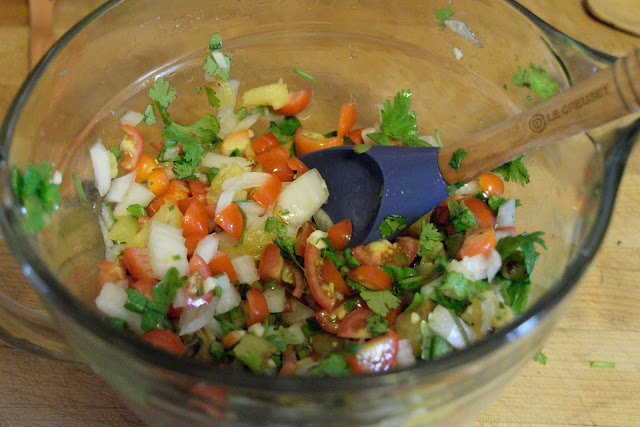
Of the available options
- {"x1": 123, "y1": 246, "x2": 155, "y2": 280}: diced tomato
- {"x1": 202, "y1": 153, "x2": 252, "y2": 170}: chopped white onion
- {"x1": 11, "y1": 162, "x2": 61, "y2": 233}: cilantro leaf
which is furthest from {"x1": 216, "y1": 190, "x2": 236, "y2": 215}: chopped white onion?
{"x1": 11, "y1": 162, "x2": 61, "y2": 233}: cilantro leaf

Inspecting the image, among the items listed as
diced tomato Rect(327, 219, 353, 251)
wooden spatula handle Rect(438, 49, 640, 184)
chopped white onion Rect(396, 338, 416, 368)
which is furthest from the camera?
diced tomato Rect(327, 219, 353, 251)

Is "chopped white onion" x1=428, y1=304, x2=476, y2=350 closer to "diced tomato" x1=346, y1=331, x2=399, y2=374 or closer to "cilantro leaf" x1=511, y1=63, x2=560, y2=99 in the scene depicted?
"diced tomato" x1=346, y1=331, x2=399, y2=374

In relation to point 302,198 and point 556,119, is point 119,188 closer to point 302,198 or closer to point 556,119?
point 302,198

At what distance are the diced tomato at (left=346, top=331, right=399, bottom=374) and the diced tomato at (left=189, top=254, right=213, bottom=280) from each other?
505 millimetres

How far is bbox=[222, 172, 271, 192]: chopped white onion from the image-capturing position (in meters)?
1.93

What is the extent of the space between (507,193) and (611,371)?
2.08ft

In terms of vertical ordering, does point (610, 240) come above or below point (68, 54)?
below

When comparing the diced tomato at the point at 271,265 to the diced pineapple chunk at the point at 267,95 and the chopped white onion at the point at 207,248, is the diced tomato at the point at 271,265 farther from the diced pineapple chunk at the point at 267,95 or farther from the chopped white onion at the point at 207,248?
the diced pineapple chunk at the point at 267,95

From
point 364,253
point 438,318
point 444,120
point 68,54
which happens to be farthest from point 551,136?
point 68,54

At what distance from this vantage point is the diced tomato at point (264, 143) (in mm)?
2102

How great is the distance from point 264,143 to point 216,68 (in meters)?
0.31

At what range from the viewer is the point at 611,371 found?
178cm

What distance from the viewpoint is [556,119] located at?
1.36 metres

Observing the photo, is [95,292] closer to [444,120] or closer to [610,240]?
[444,120]
